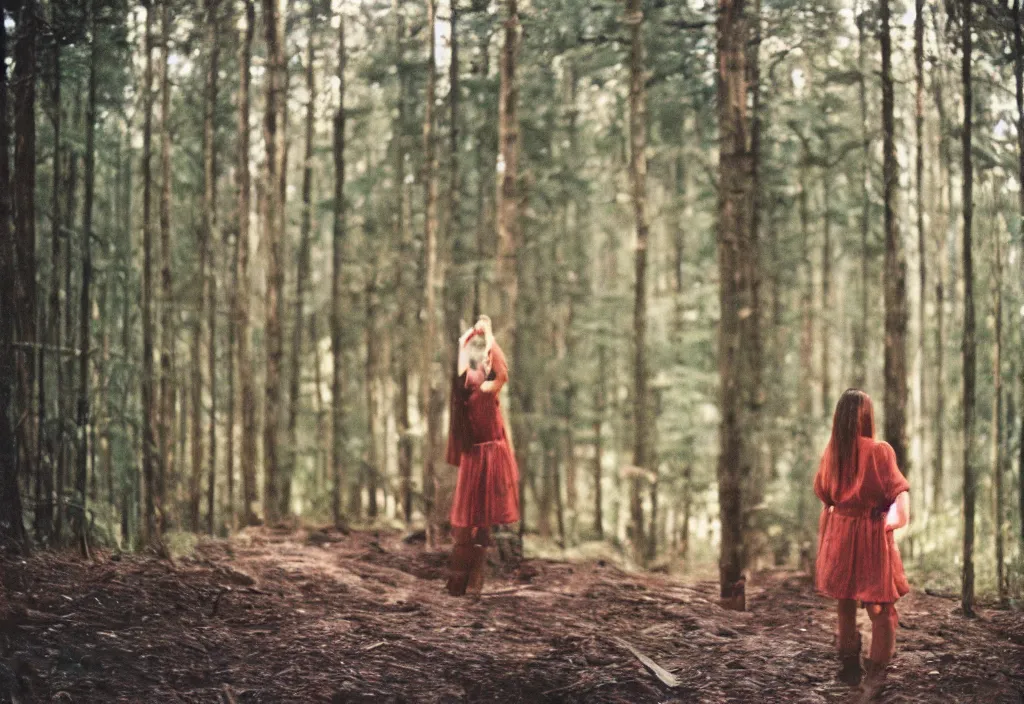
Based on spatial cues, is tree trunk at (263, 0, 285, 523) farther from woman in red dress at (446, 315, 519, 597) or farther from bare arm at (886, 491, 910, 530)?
bare arm at (886, 491, 910, 530)

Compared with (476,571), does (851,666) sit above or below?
below

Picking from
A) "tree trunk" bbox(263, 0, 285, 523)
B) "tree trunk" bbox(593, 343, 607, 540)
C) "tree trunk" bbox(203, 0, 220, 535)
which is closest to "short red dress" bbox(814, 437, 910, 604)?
"tree trunk" bbox(263, 0, 285, 523)

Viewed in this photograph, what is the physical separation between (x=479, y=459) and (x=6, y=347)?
4095 mm

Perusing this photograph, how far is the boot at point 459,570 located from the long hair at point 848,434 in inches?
154

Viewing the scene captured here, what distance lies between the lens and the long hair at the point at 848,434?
23.1 feet

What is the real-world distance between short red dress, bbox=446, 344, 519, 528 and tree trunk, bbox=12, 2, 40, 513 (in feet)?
11.9

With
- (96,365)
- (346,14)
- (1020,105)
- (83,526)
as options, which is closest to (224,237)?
Result: (346,14)

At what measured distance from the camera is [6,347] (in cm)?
772

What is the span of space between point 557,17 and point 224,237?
7.35 metres

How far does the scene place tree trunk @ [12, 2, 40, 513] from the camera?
8188 mm

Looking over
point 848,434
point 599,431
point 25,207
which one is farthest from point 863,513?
point 599,431

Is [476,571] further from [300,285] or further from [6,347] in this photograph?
[300,285]

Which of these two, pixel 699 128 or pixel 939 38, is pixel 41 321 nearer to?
pixel 699 128

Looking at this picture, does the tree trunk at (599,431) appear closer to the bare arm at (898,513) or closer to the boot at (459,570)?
the boot at (459,570)
